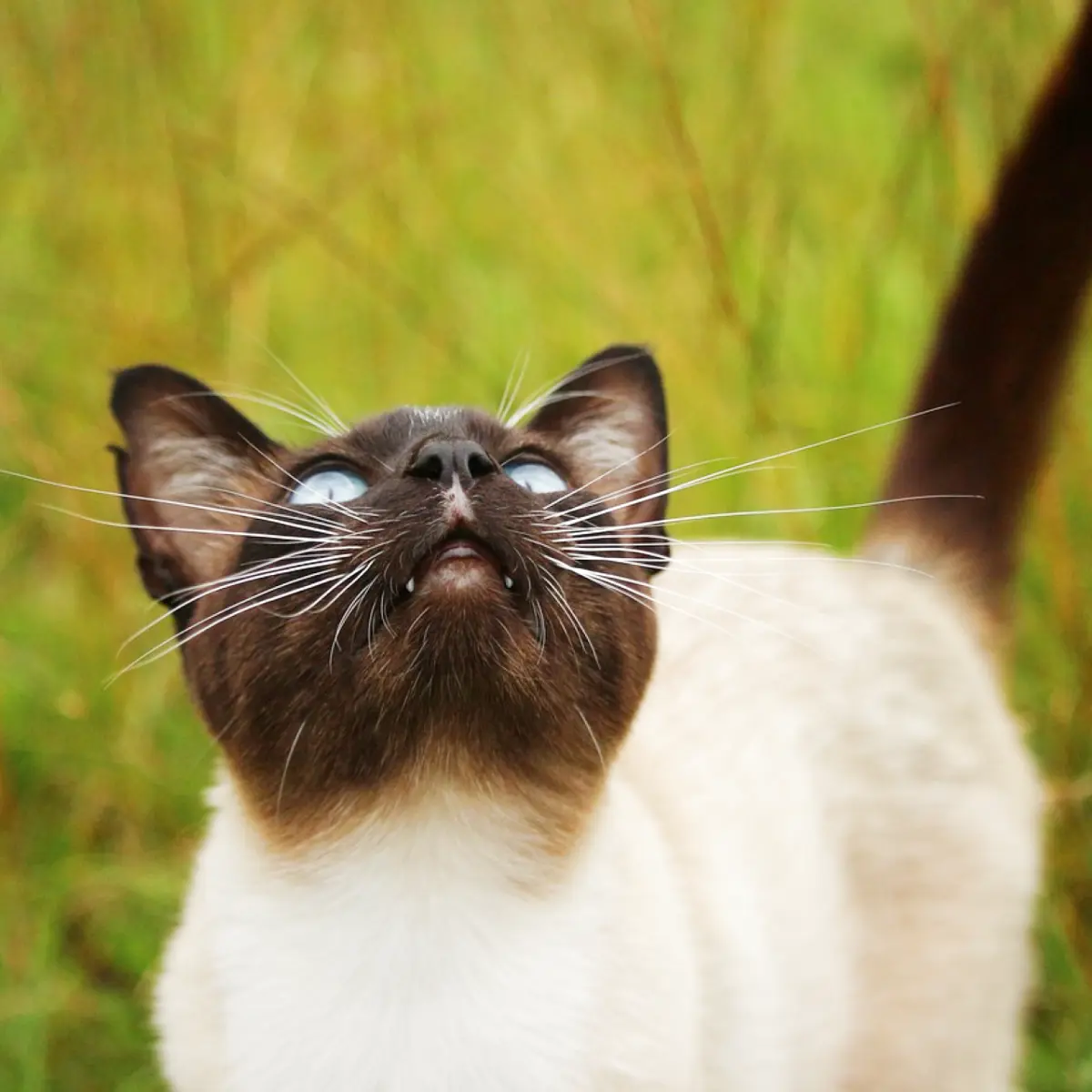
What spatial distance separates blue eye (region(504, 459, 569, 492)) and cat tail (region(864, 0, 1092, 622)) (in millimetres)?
635

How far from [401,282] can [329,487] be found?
54.0 inches

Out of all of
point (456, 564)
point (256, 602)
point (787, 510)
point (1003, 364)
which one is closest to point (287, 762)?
point (256, 602)

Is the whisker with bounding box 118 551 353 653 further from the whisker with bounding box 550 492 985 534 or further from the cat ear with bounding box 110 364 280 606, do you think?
the whisker with bounding box 550 492 985 534

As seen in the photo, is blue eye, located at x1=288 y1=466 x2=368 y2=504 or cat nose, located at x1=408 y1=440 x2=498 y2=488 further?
blue eye, located at x1=288 y1=466 x2=368 y2=504

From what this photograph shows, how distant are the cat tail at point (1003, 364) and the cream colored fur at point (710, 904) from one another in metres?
0.09

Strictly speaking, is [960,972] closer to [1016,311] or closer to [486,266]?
[1016,311]

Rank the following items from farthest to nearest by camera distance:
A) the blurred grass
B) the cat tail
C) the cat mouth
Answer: the blurred grass < the cat tail < the cat mouth

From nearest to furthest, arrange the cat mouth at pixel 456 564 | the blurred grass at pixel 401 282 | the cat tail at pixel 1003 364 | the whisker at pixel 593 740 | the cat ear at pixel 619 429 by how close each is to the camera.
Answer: the cat mouth at pixel 456 564
the whisker at pixel 593 740
the cat ear at pixel 619 429
the cat tail at pixel 1003 364
the blurred grass at pixel 401 282

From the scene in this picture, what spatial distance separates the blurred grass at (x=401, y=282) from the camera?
2.14m

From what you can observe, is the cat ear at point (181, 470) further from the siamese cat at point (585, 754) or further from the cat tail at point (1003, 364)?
the cat tail at point (1003, 364)

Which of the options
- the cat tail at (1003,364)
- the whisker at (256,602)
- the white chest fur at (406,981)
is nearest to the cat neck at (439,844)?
the white chest fur at (406,981)

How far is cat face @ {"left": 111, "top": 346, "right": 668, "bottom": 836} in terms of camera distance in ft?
3.84

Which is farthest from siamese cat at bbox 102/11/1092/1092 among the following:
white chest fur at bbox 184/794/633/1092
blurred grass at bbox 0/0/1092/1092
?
blurred grass at bbox 0/0/1092/1092

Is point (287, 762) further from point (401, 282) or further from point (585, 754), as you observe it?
point (401, 282)
